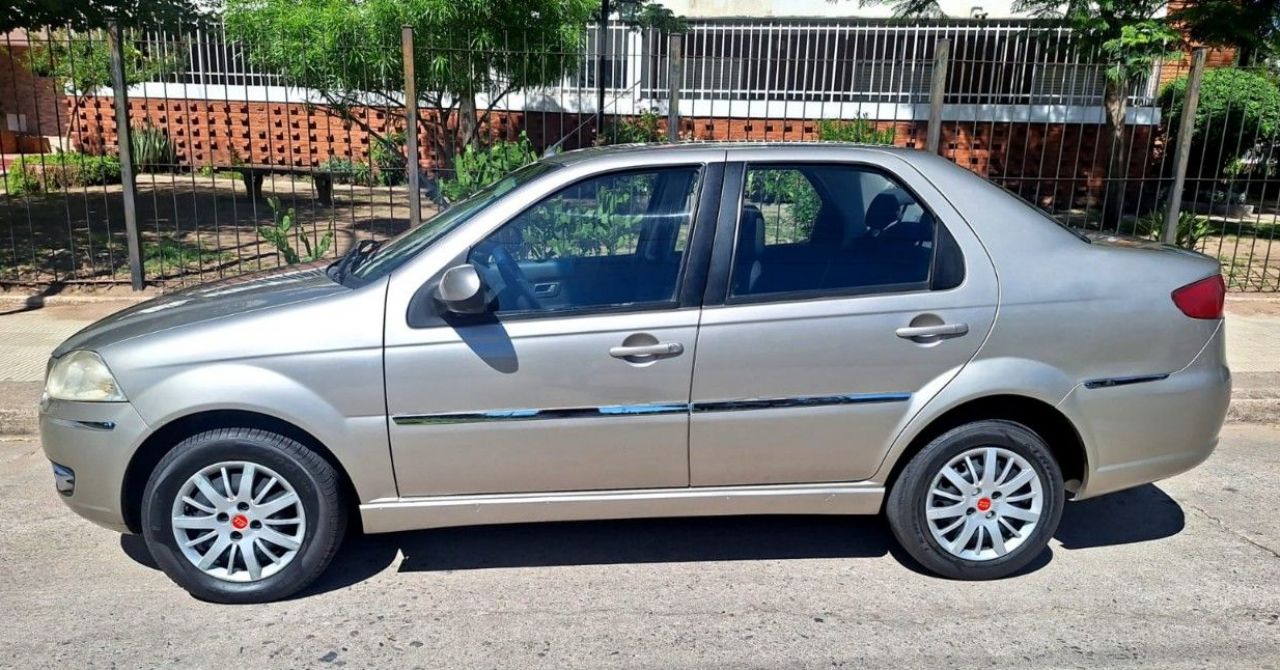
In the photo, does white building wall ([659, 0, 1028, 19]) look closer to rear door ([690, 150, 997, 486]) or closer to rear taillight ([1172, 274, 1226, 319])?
rear taillight ([1172, 274, 1226, 319])

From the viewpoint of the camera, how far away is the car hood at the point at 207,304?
376cm


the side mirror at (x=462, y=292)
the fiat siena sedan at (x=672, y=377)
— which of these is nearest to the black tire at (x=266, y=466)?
the fiat siena sedan at (x=672, y=377)

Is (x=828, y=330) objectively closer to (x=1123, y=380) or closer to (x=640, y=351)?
(x=640, y=351)

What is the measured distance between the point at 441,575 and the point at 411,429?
792 mm

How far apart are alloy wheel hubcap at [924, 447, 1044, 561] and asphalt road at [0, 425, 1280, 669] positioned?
0.19 meters

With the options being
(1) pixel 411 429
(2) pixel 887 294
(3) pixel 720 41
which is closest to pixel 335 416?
(1) pixel 411 429

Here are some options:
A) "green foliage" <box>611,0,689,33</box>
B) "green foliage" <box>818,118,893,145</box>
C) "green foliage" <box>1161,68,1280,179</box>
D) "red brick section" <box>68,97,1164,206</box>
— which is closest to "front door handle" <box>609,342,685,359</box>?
"green foliage" <box>818,118,893,145</box>

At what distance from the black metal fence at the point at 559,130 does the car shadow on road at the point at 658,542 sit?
15.2 ft

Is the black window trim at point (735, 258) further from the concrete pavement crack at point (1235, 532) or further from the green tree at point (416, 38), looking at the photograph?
the green tree at point (416, 38)

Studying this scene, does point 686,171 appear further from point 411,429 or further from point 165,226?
point 165,226

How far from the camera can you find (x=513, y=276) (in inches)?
150

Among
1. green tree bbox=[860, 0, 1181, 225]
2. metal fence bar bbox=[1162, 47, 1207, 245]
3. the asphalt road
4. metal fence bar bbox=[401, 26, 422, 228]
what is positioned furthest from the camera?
green tree bbox=[860, 0, 1181, 225]

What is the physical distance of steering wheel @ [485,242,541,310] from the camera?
373 cm

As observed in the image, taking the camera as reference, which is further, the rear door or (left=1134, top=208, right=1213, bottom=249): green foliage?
(left=1134, top=208, right=1213, bottom=249): green foliage
